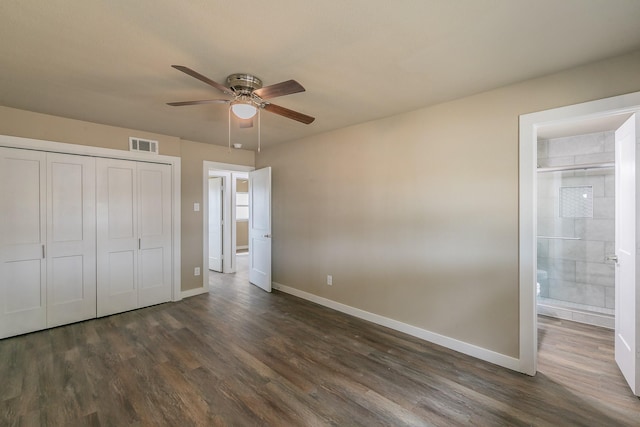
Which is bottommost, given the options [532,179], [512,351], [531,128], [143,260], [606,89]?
[512,351]

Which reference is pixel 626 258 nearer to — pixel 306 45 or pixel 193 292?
pixel 306 45

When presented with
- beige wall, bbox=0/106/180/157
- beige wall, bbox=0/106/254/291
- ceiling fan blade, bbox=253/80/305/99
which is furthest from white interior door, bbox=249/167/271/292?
ceiling fan blade, bbox=253/80/305/99

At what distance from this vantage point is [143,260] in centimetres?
388

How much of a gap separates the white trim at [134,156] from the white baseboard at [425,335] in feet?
6.38

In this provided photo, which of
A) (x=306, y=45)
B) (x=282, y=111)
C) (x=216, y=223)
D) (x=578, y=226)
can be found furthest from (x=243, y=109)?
(x=216, y=223)

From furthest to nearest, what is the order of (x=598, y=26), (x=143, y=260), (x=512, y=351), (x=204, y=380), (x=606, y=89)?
1. (x=143, y=260)
2. (x=512, y=351)
3. (x=204, y=380)
4. (x=606, y=89)
5. (x=598, y=26)

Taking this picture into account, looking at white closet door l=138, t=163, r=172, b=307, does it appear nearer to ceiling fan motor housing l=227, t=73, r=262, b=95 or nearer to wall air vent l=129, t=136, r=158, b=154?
wall air vent l=129, t=136, r=158, b=154

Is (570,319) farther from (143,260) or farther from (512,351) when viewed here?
(143,260)

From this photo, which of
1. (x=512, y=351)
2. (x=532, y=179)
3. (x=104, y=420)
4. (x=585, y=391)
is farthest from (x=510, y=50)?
(x=104, y=420)

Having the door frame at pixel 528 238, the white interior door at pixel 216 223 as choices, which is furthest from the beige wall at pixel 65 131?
the door frame at pixel 528 238

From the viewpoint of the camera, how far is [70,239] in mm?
3320

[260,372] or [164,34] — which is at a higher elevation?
[164,34]

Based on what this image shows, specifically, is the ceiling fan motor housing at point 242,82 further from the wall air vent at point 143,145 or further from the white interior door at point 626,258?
the white interior door at point 626,258

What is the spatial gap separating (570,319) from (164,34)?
5.05 m
